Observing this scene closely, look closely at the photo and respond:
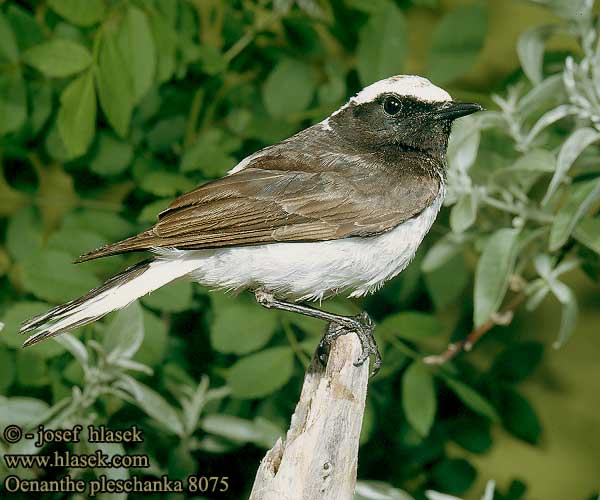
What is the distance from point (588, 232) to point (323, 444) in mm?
905

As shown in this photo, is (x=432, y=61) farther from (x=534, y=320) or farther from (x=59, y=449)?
(x=59, y=449)

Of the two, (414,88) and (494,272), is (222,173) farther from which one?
(494,272)

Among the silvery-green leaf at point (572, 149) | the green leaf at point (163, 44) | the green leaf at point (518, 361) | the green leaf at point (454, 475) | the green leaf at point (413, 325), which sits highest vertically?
the green leaf at point (163, 44)

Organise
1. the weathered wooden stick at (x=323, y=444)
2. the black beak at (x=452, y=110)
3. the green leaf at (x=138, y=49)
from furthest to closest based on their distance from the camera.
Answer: the green leaf at (x=138, y=49) → the black beak at (x=452, y=110) → the weathered wooden stick at (x=323, y=444)

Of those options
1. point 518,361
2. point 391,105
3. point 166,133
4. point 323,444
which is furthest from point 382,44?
point 323,444

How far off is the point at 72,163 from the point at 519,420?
62.2 inches

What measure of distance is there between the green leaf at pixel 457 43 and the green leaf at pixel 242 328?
2.82 feet

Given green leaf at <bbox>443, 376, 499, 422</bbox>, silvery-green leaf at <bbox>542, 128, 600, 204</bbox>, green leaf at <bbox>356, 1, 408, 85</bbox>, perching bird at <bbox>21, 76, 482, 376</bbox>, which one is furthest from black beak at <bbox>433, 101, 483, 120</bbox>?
green leaf at <bbox>443, 376, 499, 422</bbox>

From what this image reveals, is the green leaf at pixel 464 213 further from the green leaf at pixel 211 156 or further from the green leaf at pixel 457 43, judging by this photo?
the green leaf at pixel 211 156

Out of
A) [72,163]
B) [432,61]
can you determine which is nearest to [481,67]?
[432,61]

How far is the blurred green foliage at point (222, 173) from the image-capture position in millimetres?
2227

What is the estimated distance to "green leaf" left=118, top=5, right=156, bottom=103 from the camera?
2.17 metres

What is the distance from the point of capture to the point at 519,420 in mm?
2789

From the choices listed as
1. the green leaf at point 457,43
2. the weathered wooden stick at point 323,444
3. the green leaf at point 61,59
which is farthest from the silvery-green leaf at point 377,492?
the green leaf at point 61,59
